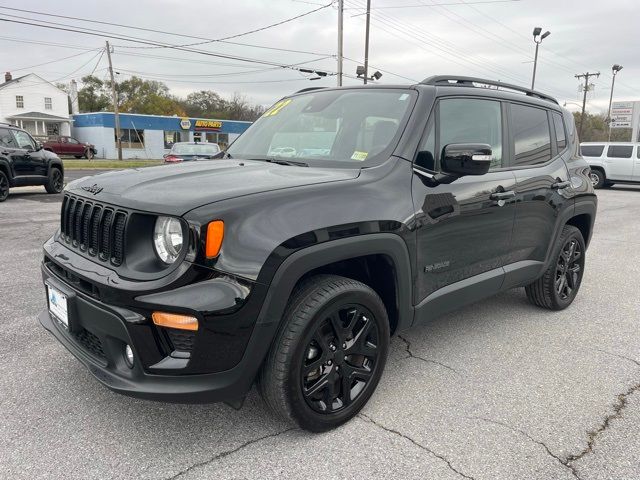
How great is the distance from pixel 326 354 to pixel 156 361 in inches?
32.1

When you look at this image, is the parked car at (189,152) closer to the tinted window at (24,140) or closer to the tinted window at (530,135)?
the tinted window at (24,140)

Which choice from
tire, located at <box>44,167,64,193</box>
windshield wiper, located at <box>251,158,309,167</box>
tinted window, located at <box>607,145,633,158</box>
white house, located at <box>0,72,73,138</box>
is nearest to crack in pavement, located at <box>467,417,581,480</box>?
windshield wiper, located at <box>251,158,309,167</box>

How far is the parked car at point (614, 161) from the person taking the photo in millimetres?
18172

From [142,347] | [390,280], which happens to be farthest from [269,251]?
[390,280]

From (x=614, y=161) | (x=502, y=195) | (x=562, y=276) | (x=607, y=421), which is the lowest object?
(x=607, y=421)

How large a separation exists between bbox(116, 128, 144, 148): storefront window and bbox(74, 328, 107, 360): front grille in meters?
44.2

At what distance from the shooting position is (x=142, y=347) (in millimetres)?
2086

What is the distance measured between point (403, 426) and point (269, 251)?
4.07 feet

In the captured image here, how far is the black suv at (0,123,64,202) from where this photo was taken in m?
11.4

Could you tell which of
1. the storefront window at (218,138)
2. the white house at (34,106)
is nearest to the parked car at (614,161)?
the storefront window at (218,138)

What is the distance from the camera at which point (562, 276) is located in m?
4.44

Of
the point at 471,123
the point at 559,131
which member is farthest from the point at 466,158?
the point at 559,131

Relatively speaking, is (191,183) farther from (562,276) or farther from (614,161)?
(614,161)

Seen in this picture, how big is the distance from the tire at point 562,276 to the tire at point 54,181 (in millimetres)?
12157
